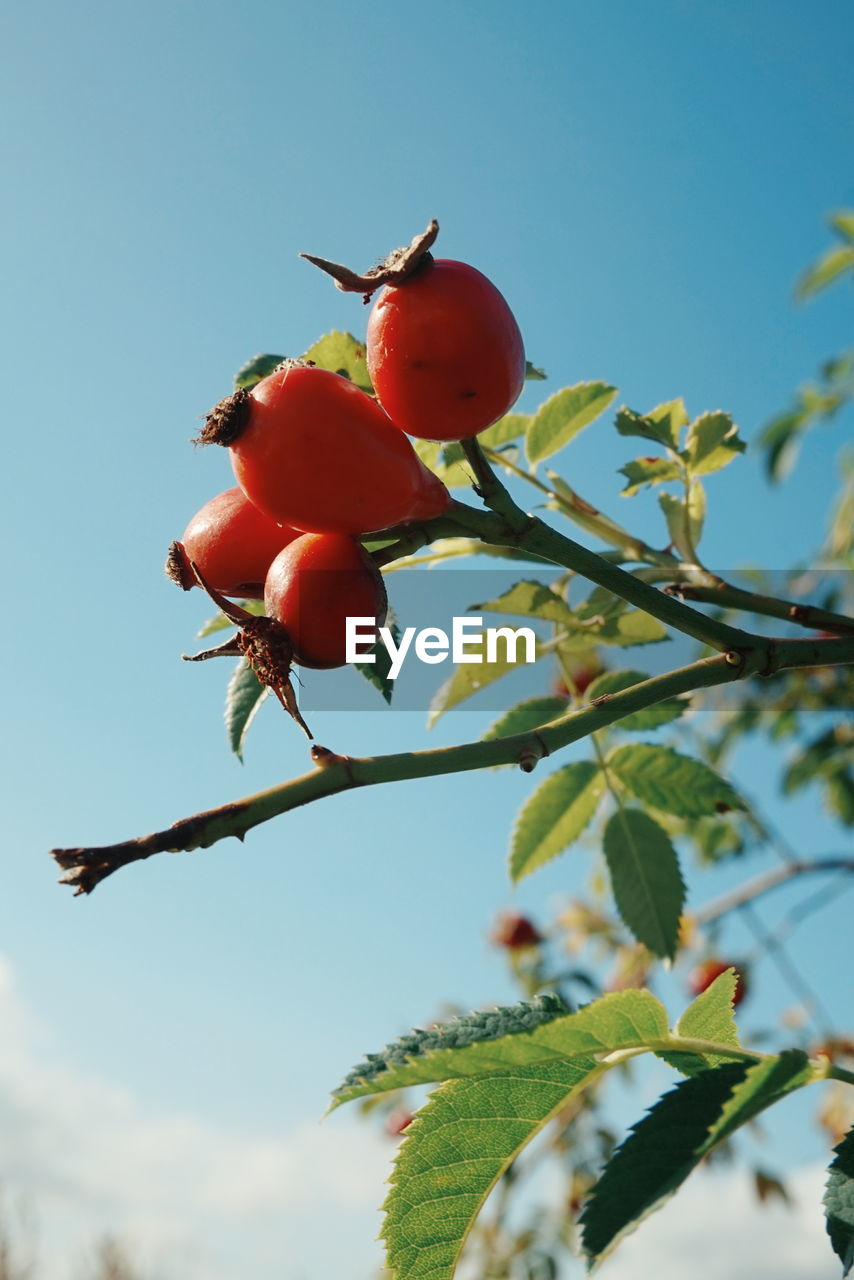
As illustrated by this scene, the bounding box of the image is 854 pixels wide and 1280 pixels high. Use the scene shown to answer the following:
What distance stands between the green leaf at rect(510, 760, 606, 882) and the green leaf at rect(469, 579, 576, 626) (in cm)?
33

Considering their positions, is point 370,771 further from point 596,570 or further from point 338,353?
point 338,353

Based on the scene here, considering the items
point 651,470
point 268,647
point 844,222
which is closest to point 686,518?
point 651,470

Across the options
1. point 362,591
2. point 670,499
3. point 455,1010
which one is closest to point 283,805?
point 362,591

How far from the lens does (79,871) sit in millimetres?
810

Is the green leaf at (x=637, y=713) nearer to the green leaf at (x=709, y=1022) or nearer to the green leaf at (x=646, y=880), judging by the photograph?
the green leaf at (x=646, y=880)

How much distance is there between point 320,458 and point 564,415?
1.09 metres

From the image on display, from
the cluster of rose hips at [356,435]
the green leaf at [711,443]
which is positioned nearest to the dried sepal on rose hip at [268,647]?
the cluster of rose hips at [356,435]

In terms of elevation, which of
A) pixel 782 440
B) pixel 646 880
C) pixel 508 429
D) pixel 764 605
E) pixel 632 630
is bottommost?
pixel 646 880

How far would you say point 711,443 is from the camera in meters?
1.95

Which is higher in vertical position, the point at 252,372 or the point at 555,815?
the point at 252,372

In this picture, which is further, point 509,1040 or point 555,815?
point 555,815

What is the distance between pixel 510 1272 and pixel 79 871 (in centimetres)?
410

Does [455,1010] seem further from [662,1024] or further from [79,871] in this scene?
[79,871]

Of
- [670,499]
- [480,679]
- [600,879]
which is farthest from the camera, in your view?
[600,879]
